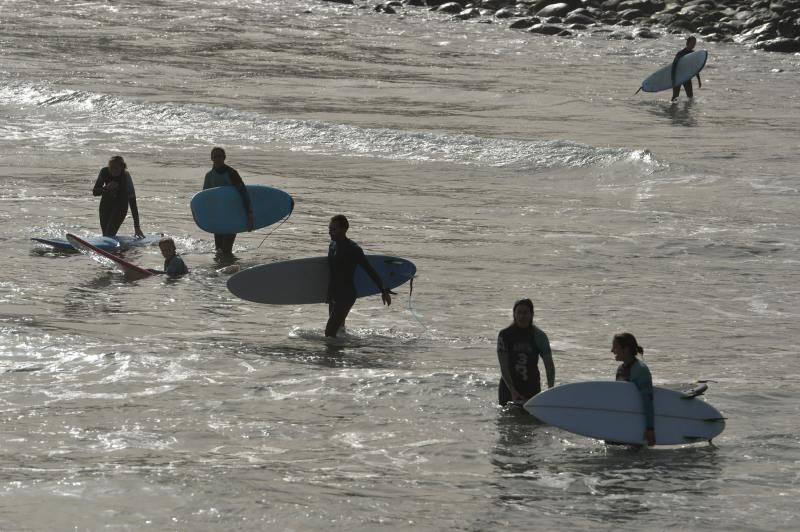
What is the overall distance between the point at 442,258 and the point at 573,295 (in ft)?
7.22

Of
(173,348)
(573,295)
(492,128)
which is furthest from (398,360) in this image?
(492,128)

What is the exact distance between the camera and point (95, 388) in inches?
450

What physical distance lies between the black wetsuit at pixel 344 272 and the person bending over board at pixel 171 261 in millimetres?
3152

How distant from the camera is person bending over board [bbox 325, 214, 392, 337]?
40.8ft

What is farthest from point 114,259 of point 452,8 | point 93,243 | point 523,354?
point 452,8

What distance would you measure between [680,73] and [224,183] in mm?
17161

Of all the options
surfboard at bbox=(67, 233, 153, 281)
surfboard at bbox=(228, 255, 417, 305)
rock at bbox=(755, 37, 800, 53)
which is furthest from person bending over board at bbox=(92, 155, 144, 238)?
rock at bbox=(755, 37, 800, 53)

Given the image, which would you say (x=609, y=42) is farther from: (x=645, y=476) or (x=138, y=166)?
(x=645, y=476)

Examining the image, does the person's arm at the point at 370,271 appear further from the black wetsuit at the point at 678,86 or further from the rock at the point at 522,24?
the rock at the point at 522,24

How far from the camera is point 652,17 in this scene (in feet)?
148

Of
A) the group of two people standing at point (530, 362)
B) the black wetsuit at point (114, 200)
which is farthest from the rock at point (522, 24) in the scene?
the group of two people standing at point (530, 362)

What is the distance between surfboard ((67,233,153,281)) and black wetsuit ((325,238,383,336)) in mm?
3436

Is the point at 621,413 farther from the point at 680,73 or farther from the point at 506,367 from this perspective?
the point at 680,73

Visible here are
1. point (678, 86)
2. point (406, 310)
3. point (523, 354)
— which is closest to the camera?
point (523, 354)
